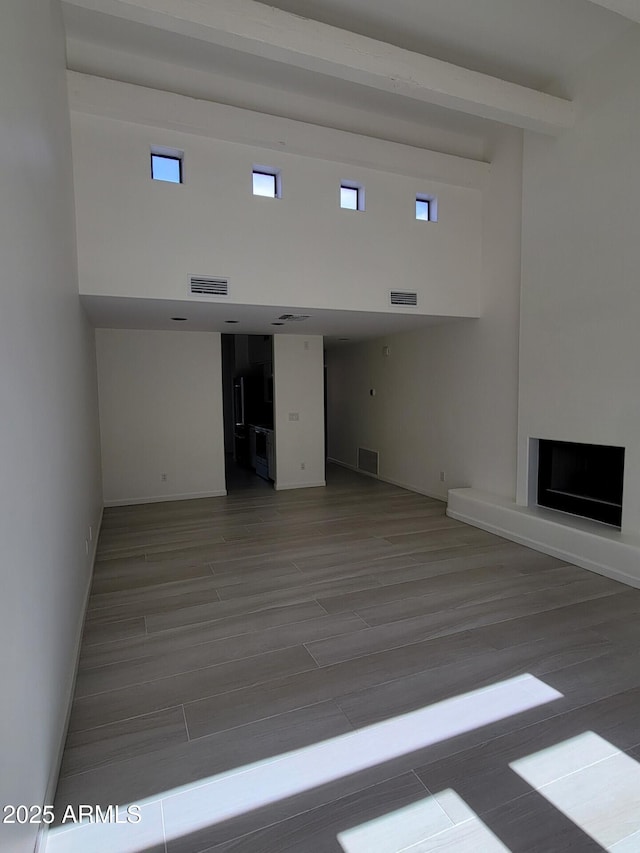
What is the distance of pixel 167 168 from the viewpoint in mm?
4316

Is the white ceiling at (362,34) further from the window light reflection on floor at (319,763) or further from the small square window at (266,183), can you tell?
the window light reflection on floor at (319,763)

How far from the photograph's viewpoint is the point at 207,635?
2.95 metres

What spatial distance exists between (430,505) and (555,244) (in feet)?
11.5

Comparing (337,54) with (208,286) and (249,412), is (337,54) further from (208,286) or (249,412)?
(249,412)

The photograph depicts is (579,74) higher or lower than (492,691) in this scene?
higher

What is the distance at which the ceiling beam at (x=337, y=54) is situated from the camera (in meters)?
2.86

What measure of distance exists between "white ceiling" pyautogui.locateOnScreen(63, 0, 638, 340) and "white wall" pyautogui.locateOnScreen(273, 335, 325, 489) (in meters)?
2.15

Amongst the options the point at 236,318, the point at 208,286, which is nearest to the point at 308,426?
the point at 236,318

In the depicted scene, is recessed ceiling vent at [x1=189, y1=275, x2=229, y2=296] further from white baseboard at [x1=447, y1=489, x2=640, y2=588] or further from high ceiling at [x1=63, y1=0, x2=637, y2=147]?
white baseboard at [x1=447, y1=489, x2=640, y2=588]

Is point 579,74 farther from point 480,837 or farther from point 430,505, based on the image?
point 480,837

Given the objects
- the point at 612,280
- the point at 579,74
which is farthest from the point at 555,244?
the point at 579,74

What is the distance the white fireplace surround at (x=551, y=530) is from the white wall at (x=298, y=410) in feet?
8.94

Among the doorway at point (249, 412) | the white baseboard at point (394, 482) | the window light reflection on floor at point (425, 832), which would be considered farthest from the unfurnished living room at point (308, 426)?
the doorway at point (249, 412)

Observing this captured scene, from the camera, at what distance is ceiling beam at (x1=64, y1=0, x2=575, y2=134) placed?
112 inches
